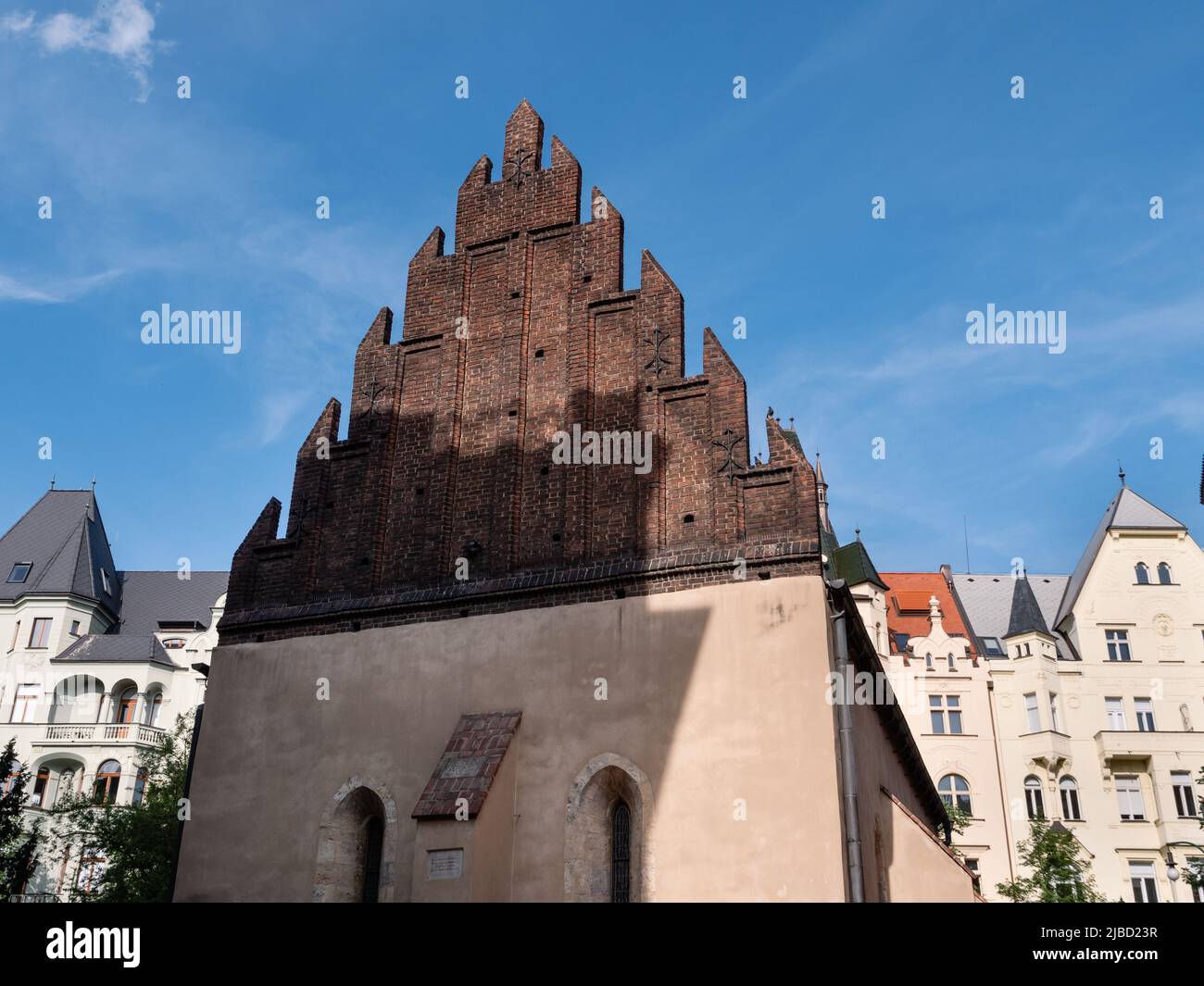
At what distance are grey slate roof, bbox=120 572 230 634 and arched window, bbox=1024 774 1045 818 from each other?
1345 inches

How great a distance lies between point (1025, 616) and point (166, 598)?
122 feet

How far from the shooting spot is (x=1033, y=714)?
4353 cm

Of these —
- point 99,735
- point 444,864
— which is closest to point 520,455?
point 444,864

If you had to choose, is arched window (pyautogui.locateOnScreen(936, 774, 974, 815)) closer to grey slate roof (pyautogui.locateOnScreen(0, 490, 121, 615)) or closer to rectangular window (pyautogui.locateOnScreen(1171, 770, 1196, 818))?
rectangular window (pyautogui.locateOnScreen(1171, 770, 1196, 818))

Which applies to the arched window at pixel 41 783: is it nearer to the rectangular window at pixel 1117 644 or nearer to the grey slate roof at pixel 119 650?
the grey slate roof at pixel 119 650

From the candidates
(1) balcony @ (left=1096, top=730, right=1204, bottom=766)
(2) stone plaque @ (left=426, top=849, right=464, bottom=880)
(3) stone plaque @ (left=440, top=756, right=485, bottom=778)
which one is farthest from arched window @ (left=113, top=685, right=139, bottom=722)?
(1) balcony @ (left=1096, top=730, right=1204, bottom=766)

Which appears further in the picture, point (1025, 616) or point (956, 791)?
point (1025, 616)

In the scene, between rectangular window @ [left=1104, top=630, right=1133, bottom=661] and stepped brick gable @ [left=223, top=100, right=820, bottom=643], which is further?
rectangular window @ [left=1104, top=630, right=1133, bottom=661]

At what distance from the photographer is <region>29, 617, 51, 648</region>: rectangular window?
4547 centimetres

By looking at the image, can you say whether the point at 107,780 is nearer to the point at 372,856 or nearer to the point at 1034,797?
the point at 372,856

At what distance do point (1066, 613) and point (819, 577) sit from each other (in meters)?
37.4

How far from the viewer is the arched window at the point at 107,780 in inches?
1574

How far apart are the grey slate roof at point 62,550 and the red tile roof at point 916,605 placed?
34.7 metres

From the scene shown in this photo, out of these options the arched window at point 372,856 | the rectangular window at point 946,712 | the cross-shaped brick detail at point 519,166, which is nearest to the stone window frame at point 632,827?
the arched window at point 372,856
